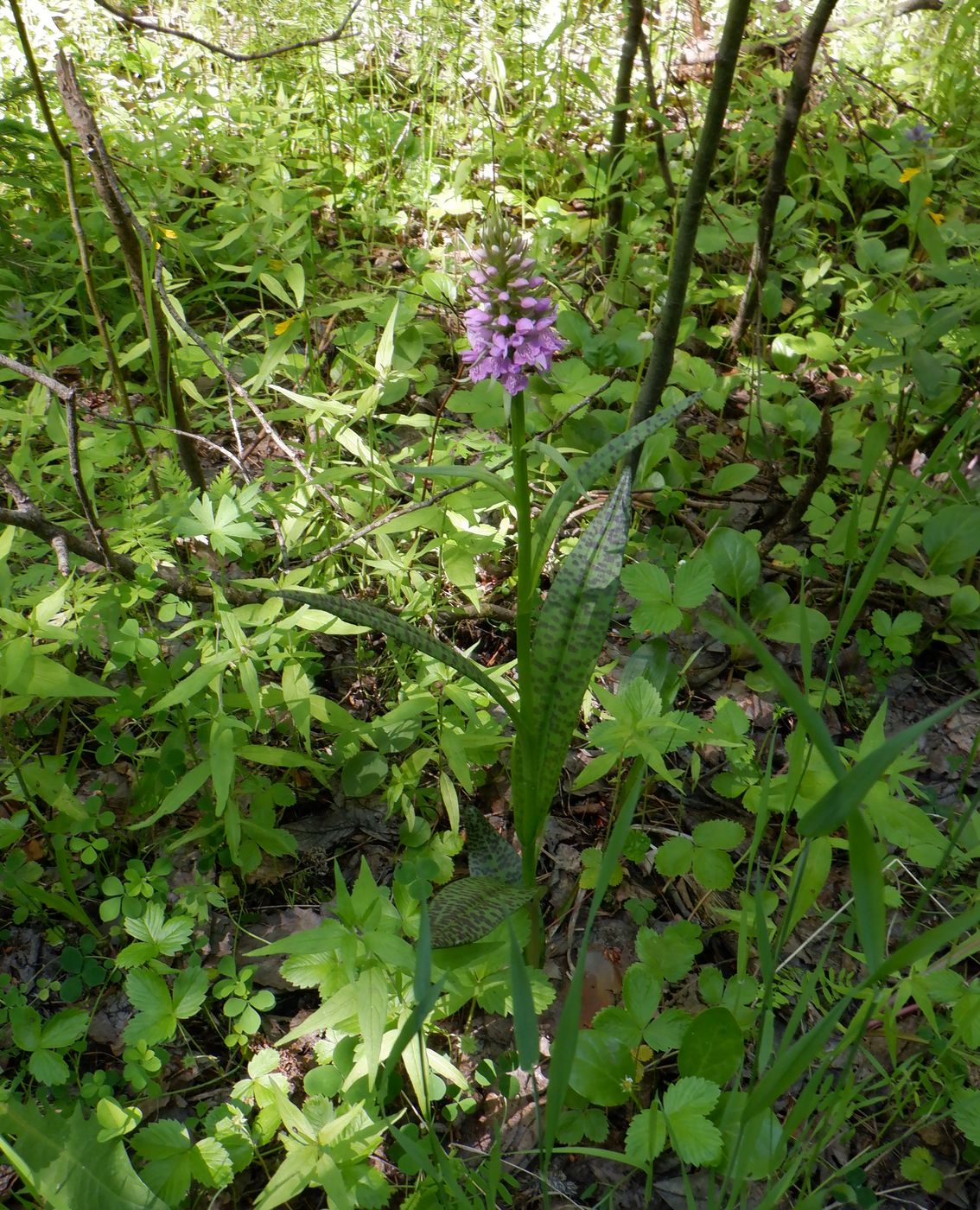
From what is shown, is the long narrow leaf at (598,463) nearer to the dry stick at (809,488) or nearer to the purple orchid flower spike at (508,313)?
the purple orchid flower spike at (508,313)

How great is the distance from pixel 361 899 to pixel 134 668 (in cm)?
80

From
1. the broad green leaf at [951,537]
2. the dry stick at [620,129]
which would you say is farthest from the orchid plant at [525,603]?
the dry stick at [620,129]

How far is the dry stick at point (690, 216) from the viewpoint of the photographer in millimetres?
1712

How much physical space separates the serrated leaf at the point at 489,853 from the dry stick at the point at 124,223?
993mm

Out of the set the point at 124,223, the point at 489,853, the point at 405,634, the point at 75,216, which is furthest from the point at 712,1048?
the point at 75,216

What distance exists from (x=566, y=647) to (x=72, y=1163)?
91 cm

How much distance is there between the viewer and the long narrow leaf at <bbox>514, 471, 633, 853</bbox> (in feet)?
4.14

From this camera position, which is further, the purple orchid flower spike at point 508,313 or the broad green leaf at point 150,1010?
the broad green leaf at point 150,1010

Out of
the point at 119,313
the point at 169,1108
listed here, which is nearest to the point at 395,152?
the point at 119,313

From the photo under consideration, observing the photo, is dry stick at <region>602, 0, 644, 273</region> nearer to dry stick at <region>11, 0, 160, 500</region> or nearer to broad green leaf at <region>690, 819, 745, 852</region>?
dry stick at <region>11, 0, 160, 500</region>

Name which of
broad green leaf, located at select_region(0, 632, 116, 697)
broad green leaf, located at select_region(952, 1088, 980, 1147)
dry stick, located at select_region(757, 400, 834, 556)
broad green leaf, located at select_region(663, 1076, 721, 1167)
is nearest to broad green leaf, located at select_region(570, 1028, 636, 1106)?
broad green leaf, located at select_region(663, 1076, 721, 1167)

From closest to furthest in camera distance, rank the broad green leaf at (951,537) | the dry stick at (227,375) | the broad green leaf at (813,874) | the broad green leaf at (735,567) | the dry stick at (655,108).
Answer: the broad green leaf at (813,874) < the dry stick at (227,375) < the broad green leaf at (735,567) < the broad green leaf at (951,537) < the dry stick at (655,108)

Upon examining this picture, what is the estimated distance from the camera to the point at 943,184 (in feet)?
9.20

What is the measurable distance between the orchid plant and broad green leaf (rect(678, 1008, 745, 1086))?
28cm
